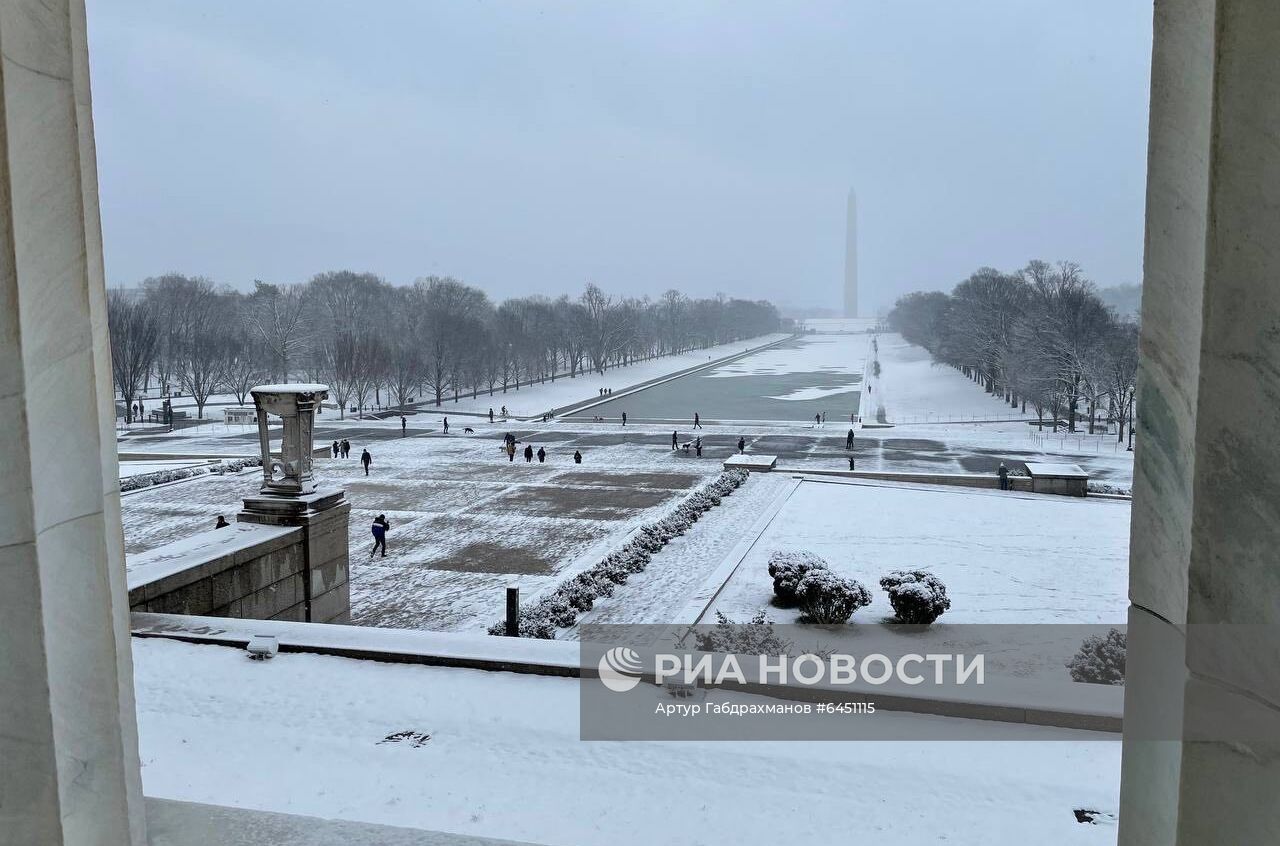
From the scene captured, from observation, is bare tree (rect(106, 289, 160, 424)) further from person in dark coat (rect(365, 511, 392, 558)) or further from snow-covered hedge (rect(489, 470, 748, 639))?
snow-covered hedge (rect(489, 470, 748, 639))

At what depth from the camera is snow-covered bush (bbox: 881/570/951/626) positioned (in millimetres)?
10695

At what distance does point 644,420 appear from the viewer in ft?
145

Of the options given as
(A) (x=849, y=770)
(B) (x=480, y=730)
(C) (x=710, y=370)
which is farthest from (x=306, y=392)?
(C) (x=710, y=370)

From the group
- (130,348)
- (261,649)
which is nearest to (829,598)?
(261,649)

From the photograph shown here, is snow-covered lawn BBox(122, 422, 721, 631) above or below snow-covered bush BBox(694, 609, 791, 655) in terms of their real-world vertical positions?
below

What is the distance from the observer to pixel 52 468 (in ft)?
7.27

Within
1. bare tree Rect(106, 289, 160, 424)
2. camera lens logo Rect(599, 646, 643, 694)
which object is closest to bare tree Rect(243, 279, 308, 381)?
bare tree Rect(106, 289, 160, 424)

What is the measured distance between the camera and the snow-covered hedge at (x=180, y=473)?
1001 inches

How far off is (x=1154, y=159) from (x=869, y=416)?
4510cm

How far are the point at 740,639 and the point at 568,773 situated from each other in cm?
406

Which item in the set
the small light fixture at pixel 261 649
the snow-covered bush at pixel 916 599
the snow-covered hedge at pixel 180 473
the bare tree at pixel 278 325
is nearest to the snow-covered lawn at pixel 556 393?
the bare tree at pixel 278 325

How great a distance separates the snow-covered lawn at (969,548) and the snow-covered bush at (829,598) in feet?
1.23

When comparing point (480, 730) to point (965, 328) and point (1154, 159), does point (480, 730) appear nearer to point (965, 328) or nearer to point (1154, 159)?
point (1154, 159)

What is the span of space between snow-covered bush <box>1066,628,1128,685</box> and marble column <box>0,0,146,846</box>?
865 centimetres
